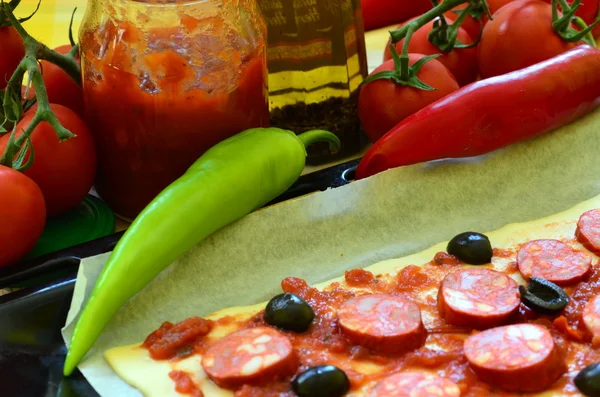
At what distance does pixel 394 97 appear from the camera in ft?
6.23

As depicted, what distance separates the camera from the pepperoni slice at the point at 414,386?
1.22 m

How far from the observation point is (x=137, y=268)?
1391mm

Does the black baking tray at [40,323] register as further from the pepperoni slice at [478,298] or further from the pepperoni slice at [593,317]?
the pepperoni slice at [593,317]

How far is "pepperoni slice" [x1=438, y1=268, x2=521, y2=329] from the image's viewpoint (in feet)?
4.56

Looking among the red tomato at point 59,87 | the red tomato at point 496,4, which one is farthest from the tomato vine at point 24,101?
the red tomato at point 496,4

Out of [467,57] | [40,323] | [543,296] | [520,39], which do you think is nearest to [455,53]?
[467,57]

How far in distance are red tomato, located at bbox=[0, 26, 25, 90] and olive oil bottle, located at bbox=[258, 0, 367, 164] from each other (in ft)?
1.86

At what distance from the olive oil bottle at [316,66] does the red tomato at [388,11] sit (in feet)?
2.65

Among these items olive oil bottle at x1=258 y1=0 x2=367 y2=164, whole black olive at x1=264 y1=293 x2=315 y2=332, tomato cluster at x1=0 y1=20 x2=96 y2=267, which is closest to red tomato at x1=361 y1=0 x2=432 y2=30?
olive oil bottle at x1=258 y1=0 x2=367 y2=164

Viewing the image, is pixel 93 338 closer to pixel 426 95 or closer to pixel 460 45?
pixel 426 95

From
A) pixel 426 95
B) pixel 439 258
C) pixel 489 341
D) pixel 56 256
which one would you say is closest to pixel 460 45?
pixel 426 95

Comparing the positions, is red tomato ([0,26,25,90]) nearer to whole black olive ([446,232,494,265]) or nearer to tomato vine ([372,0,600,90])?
tomato vine ([372,0,600,90])

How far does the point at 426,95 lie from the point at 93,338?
3.28 ft

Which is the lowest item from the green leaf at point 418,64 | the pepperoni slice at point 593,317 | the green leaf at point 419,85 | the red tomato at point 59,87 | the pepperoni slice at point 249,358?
the pepperoni slice at point 593,317
